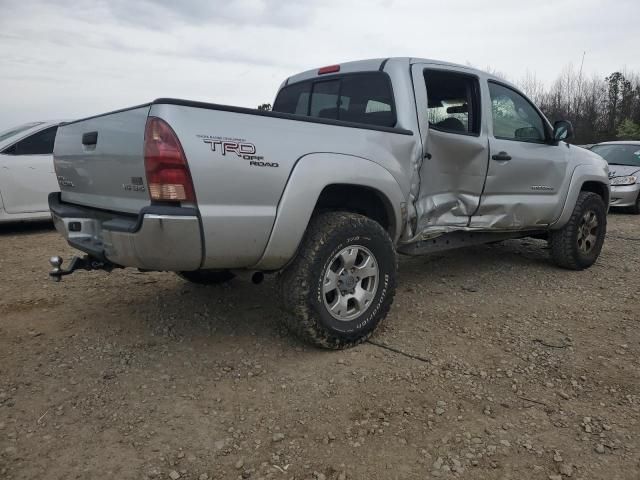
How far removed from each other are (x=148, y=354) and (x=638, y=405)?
9.04 feet

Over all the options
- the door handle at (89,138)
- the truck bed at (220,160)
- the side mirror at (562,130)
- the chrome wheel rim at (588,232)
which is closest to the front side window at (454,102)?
the side mirror at (562,130)

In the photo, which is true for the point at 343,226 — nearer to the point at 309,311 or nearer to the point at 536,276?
the point at 309,311

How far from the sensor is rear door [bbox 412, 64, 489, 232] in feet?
12.5

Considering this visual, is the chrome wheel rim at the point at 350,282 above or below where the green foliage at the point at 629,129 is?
below

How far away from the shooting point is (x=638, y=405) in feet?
8.73

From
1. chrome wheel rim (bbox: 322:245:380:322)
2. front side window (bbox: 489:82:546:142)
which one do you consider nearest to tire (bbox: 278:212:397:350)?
chrome wheel rim (bbox: 322:245:380:322)

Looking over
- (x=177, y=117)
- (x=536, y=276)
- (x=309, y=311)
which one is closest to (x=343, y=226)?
(x=309, y=311)

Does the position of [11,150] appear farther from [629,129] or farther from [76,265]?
[629,129]

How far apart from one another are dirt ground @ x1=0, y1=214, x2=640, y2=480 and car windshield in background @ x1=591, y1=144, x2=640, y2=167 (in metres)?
7.76

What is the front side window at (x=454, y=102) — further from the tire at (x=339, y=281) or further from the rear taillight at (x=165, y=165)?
the rear taillight at (x=165, y=165)

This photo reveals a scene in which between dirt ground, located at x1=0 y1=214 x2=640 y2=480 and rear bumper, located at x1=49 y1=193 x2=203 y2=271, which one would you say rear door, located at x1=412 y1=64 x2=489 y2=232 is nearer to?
dirt ground, located at x1=0 y1=214 x2=640 y2=480

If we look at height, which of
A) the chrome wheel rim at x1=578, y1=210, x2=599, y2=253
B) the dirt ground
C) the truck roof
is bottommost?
the dirt ground

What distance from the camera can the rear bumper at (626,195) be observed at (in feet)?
33.5

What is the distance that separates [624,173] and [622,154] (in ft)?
3.04
